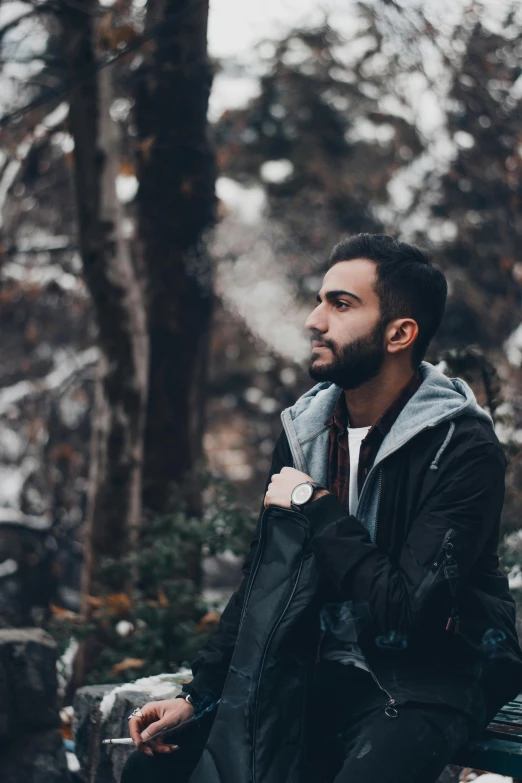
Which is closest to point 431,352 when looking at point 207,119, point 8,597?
point 207,119

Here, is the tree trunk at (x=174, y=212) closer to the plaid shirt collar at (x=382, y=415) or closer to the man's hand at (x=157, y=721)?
the plaid shirt collar at (x=382, y=415)

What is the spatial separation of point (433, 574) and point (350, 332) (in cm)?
81

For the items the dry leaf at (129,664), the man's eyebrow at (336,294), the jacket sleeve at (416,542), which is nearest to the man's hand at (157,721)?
the jacket sleeve at (416,542)

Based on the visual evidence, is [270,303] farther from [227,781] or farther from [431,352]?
[227,781]

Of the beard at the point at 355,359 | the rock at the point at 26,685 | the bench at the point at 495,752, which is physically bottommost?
the rock at the point at 26,685

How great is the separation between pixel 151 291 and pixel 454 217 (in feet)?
25.3

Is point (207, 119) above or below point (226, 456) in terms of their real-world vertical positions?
above

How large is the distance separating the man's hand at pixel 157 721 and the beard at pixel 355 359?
1.06 metres

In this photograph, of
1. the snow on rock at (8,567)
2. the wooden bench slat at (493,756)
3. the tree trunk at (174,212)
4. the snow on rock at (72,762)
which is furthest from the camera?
the snow on rock at (8,567)

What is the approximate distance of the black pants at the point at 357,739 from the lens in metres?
2.35

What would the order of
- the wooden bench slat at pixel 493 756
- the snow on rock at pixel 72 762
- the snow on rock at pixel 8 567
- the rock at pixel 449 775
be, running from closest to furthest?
1. the wooden bench slat at pixel 493 756
2. the rock at pixel 449 775
3. the snow on rock at pixel 72 762
4. the snow on rock at pixel 8 567

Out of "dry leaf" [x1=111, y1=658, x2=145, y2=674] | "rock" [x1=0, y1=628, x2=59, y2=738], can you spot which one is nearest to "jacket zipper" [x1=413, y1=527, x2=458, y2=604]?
"rock" [x1=0, y1=628, x2=59, y2=738]

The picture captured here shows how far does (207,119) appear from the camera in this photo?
25.8ft

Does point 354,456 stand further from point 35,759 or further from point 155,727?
point 35,759
